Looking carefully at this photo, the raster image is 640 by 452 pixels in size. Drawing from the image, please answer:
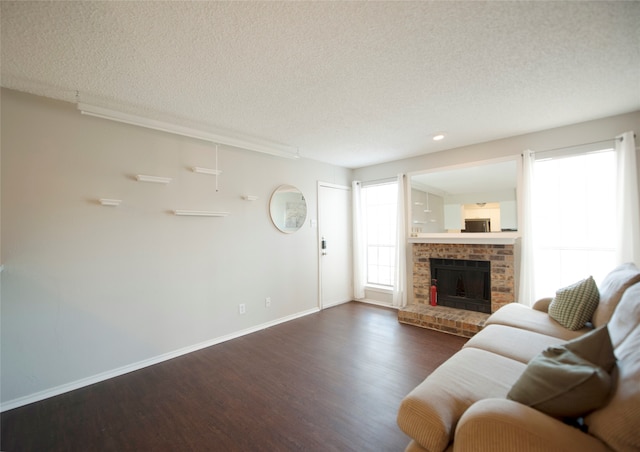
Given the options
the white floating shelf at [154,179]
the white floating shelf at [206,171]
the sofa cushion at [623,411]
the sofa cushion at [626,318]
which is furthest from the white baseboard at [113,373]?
the sofa cushion at [626,318]

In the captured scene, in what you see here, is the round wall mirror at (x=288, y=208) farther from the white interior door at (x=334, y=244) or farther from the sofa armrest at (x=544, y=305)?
the sofa armrest at (x=544, y=305)

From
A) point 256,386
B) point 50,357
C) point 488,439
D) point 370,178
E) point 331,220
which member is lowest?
point 256,386

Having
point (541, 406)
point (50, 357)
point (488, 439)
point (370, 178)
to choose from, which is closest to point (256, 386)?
point (50, 357)

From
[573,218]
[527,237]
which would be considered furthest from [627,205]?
[527,237]

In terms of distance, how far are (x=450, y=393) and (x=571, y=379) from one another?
0.52 m

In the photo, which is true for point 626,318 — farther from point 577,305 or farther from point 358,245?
point 358,245

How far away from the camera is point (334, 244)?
4.96 metres

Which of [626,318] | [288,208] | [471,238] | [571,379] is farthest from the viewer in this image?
[288,208]

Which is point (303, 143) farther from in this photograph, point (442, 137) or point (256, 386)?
point (256, 386)

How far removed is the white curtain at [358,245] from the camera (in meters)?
5.15

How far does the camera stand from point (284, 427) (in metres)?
1.89

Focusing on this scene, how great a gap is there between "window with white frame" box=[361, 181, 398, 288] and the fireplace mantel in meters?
0.62

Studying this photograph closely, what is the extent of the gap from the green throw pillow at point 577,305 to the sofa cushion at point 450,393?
90cm

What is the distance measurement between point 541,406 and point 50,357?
3.38m
